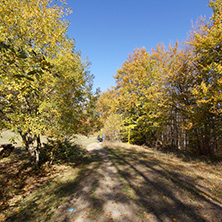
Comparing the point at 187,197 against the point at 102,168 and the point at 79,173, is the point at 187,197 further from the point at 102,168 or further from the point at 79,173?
the point at 79,173

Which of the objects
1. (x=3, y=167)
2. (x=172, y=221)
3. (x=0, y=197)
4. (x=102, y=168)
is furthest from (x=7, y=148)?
(x=172, y=221)

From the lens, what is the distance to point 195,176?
682 centimetres

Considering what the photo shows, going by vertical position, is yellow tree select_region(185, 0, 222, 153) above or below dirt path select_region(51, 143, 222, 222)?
above

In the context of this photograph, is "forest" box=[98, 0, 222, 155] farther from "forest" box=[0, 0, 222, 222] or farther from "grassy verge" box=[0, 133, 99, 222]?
"grassy verge" box=[0, 133, 99, 222]

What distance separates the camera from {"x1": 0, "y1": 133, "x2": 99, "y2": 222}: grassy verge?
4.54 m

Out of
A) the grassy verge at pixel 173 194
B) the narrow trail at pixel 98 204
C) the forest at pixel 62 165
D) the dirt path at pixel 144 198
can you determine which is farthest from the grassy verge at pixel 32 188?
the grassy verge at pixel 173 194

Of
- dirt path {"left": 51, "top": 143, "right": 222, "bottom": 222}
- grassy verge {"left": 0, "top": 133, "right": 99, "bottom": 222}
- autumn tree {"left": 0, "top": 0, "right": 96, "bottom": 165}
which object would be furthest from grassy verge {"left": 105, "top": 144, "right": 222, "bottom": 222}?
autumn tree {"left": 0, "top": 0, "right": 96, "bottom": 165}

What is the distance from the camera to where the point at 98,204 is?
4555 mm

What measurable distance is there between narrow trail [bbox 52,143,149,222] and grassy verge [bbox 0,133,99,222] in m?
0.43

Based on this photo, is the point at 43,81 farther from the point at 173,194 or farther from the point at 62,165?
the point at 173,194

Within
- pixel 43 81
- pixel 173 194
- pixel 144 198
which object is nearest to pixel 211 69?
pixel 173 194

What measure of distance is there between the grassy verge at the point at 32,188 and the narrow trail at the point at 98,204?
17.0 inches

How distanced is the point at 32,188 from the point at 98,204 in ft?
12.5

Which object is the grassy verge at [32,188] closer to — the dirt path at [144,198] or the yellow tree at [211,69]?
the dirt path at [144,198]
